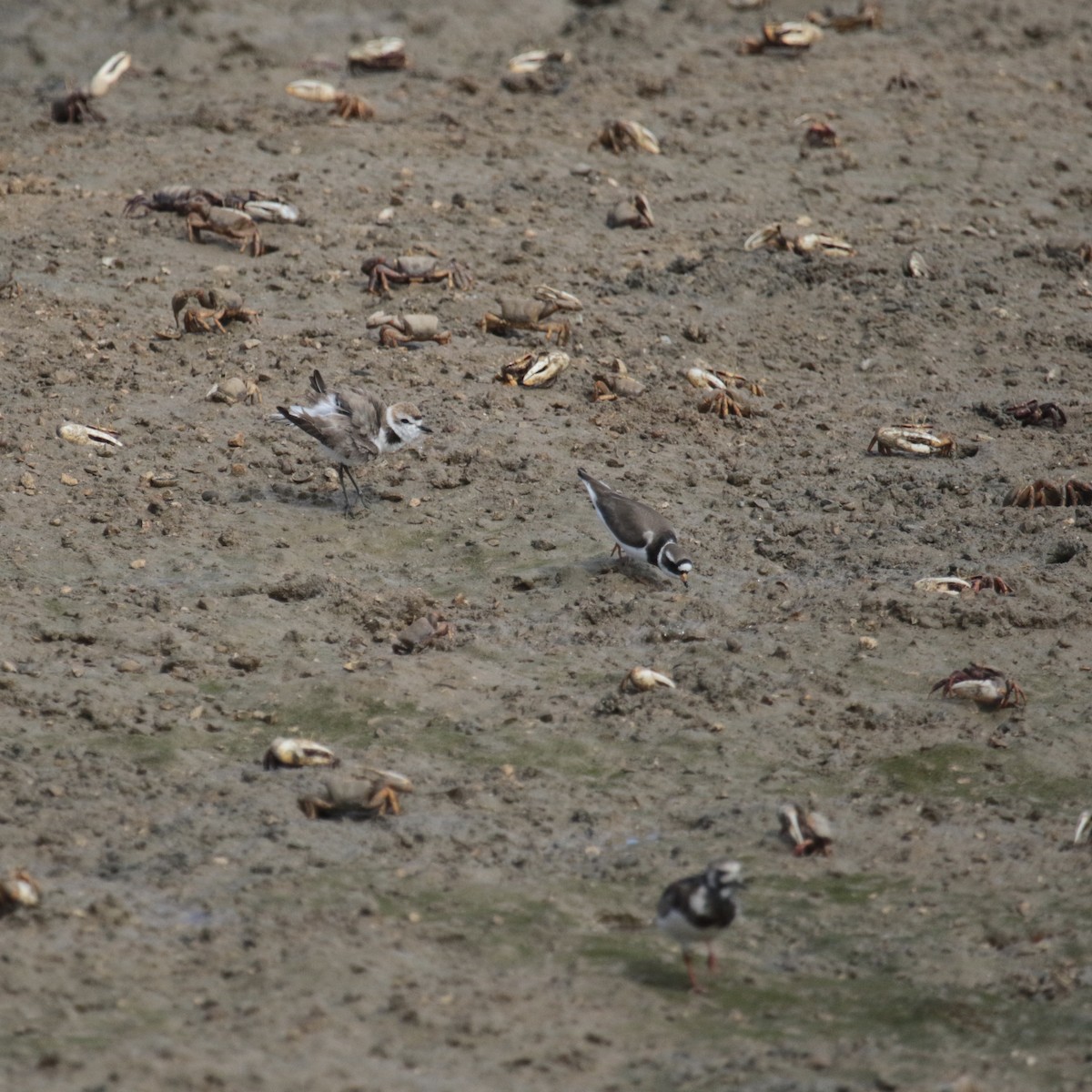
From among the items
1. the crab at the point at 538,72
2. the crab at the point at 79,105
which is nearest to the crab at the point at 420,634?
the crab at the point at 79,105

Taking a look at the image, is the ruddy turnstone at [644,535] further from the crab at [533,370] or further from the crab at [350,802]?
the crab at [350,802]

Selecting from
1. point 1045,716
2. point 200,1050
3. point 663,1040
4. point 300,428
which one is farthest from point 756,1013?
point 300,428

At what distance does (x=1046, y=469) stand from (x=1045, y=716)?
2440mm

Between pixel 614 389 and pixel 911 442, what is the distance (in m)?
1.69

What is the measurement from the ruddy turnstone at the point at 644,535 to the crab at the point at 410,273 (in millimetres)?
3013

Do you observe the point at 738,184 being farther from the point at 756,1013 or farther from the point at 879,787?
the point at 756,1013

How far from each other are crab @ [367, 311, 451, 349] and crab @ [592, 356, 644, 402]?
1.00 metres

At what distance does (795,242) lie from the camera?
1067 centimetres

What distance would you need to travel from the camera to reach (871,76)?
540 inches

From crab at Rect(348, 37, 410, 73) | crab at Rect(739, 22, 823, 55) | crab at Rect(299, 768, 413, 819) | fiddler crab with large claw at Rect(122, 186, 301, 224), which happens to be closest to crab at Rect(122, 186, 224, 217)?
fiddler crab with large claw at Rect(122, 186, 301, 224)

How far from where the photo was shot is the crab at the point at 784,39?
1403 centimetres

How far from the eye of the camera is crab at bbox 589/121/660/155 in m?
12.0

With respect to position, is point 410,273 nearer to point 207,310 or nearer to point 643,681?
point 207,310

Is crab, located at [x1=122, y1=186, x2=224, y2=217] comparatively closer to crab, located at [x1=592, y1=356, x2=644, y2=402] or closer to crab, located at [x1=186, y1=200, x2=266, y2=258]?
crab, located at [x1=186, y1=200, x2=266, y2=258]
